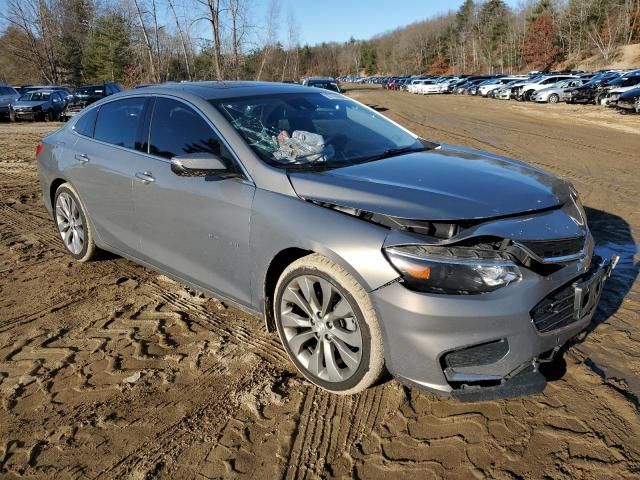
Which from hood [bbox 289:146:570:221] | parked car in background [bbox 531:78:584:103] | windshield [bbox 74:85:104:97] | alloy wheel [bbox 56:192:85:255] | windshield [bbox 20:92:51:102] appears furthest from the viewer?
parked car in background [bbox 531:78:584:103]

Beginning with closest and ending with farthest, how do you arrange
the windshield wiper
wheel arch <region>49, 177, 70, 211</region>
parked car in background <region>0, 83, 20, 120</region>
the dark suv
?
1. the windshield wiper
2. wheel arch <region>49, 177, 70, 211</region>
3. the dark suv
4. parked car in background <region>0, 83, 20, 120</region>

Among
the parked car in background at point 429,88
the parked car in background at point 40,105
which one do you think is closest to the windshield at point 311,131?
the parked car in background at point 40,105

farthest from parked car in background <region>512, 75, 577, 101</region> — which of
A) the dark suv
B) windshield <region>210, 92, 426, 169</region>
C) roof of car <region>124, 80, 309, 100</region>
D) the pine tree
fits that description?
the pine tree

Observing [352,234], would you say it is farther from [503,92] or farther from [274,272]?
[503,92]

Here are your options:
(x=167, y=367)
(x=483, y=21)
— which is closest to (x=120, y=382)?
(x=167, y=367)

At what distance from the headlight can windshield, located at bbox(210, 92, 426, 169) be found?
3.61 feet

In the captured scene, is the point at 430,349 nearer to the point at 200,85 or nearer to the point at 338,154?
the point at 338,154

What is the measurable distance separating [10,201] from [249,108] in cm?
628

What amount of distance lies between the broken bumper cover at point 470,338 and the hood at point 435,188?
0.41m

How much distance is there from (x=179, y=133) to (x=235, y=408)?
2029mm

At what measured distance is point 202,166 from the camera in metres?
3.14

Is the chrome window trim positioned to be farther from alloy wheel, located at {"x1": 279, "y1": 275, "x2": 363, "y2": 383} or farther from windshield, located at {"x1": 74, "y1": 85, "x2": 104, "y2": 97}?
windshield, located at {"x1": 74, "y1": 85, "x2": 104, "y2": 97}

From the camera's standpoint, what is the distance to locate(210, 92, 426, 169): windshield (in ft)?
11.1

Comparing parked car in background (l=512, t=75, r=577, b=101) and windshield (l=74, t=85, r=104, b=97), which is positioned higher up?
windshield (l=74, t=85, r=104, b=97)
